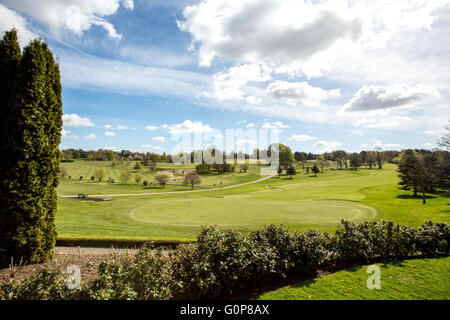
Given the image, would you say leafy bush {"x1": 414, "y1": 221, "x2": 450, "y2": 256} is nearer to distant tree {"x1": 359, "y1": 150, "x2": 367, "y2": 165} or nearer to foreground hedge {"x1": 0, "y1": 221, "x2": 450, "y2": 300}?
foreground hedge {"x1": 0, "y1": 221, "x2": 450, "y2": 300}

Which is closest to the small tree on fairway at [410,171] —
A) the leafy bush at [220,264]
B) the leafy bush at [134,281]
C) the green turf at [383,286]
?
the green turf at [383,286]

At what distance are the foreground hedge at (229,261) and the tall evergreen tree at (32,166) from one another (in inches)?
180

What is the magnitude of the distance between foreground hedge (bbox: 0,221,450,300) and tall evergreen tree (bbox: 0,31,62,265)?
4.56 meters

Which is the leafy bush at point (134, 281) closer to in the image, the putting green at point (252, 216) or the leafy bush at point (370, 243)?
the leafy bush at point (370, 243)

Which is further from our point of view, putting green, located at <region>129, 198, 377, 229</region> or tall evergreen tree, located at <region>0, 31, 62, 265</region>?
putting green, located at <region>129, 198, 377, 229</region>

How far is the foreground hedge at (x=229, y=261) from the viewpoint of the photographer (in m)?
5.11

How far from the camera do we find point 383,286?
22.2 feet

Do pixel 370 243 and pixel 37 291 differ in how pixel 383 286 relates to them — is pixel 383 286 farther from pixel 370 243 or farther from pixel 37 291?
pixel 37 291

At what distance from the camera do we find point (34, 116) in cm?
890

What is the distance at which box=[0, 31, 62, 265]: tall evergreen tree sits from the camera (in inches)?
331

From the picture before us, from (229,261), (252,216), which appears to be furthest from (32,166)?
(252,216)

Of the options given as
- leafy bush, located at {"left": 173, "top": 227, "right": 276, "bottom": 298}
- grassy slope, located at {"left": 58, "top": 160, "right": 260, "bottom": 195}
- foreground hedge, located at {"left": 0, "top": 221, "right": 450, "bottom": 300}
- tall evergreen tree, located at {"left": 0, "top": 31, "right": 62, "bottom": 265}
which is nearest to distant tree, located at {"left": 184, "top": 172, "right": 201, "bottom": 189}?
grassy slope, located at {"left": 58, "top": 160, "right": 260, "bottom": 195}

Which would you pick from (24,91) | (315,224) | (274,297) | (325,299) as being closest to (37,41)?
(24,91)

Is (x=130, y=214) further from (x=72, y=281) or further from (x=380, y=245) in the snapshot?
(x=380, y=245)
